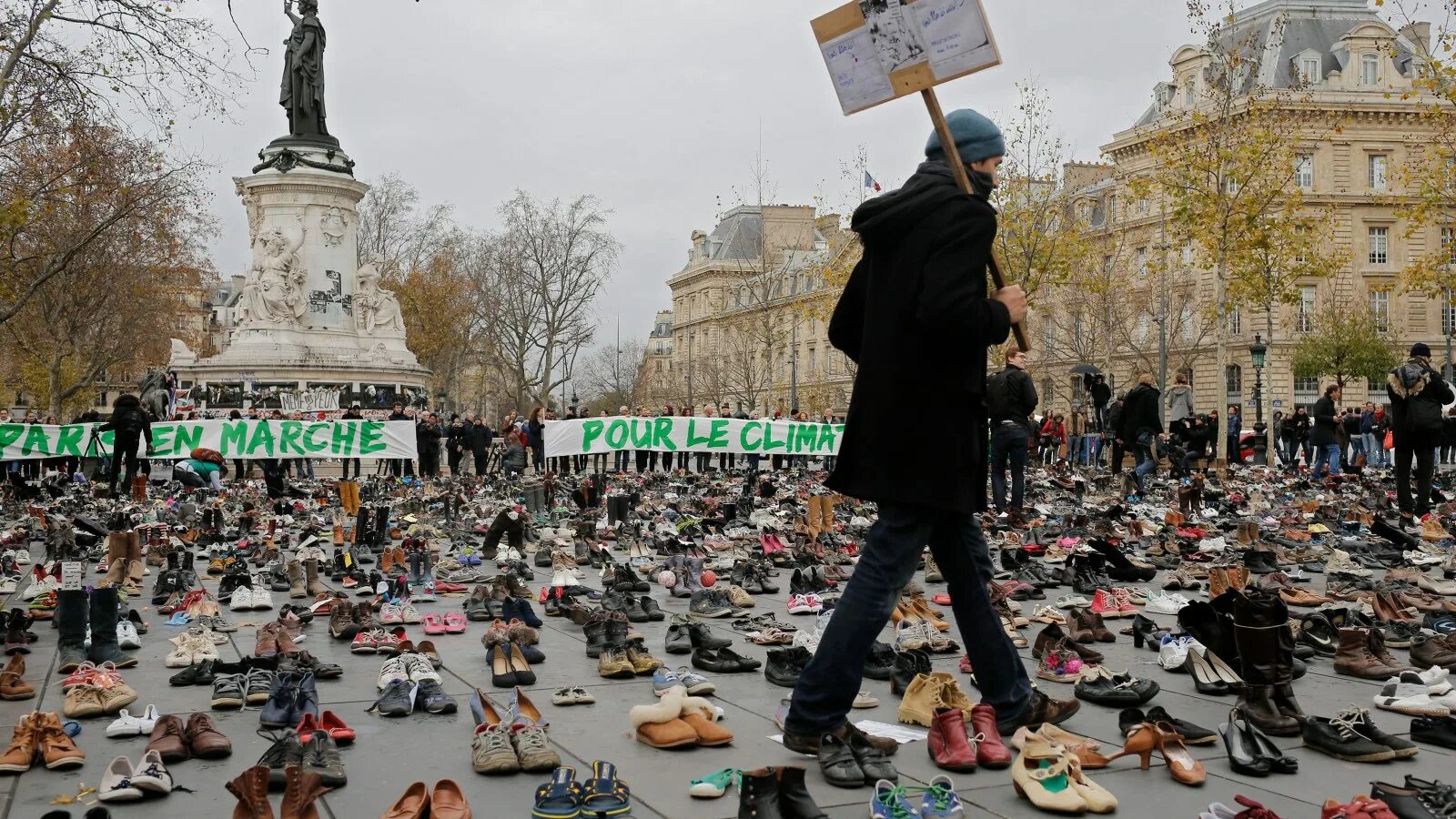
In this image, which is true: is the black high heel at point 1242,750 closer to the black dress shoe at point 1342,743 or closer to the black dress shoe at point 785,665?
the black dress shoe at point 1342,743

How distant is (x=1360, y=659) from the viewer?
580cm

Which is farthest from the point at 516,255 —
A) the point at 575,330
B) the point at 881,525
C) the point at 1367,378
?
the point at 881,525

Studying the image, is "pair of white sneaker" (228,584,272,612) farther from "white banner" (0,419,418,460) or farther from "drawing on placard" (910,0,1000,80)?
"white banner" (0,419,418,460)

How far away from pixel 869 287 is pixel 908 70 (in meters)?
0.85

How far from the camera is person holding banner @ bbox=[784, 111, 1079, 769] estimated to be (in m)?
4.22

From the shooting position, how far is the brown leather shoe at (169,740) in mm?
4441

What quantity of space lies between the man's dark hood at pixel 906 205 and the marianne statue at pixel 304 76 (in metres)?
31.5

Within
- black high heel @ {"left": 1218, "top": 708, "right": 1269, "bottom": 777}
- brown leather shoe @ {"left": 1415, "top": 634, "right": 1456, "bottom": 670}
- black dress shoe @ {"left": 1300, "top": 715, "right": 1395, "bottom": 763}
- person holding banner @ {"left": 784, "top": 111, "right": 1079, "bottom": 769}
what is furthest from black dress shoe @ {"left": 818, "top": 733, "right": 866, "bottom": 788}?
brown leather shoe @ {"left": 1415, "top": 634, "right": 1456, "bottom": 670}

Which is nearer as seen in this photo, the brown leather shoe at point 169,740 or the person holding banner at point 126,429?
the brown leather shoe at point 169,740

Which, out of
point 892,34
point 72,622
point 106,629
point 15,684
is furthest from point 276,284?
point 892,34

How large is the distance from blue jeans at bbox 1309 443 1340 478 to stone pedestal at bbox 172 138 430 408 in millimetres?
22610

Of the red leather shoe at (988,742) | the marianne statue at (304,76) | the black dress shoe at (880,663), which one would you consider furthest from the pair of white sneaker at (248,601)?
the marianne statue at (304,76)

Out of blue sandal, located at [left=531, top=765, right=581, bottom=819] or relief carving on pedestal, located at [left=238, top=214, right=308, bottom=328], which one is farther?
relief carving on pedestal, located at [left=238, top=214, right=308, bottom=328]

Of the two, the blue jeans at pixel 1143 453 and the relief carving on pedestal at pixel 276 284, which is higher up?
the relief carving on pedestal at pixel 276 284
